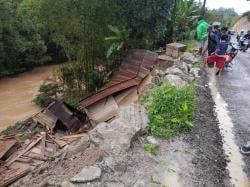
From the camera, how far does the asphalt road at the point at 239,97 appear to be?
628 cm

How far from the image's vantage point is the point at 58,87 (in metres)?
15.9

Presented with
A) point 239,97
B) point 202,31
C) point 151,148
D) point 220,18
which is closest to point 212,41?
point 202,31

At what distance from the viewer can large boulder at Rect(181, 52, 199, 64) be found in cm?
1110

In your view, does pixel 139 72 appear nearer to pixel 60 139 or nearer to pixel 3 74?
pixel 60 139

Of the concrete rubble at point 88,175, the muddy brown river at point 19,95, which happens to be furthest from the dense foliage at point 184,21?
the concrete rubble at point 88,175

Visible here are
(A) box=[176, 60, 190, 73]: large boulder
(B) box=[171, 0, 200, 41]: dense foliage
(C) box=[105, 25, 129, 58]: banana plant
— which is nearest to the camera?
(A) box=[176, 60, 190, 73]: large boulder

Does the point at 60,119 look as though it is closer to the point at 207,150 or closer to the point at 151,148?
the point at 151,148

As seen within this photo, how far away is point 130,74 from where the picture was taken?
10.5 m

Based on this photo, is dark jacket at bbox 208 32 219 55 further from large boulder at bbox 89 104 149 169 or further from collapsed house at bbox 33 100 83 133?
large boulder at bbox 89 104 149 169

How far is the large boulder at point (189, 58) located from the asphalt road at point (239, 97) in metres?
1.24

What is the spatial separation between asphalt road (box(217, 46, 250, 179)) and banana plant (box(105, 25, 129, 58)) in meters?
4.03

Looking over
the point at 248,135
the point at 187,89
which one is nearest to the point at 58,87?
the point at 187,89

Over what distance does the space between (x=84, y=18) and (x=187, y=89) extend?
20.3 ft

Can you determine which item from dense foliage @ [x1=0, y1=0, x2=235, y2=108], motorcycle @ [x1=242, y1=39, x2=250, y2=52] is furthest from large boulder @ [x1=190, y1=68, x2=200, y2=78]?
motorcycle @ [x1=242, y1=39, x2=250, y2=52]
